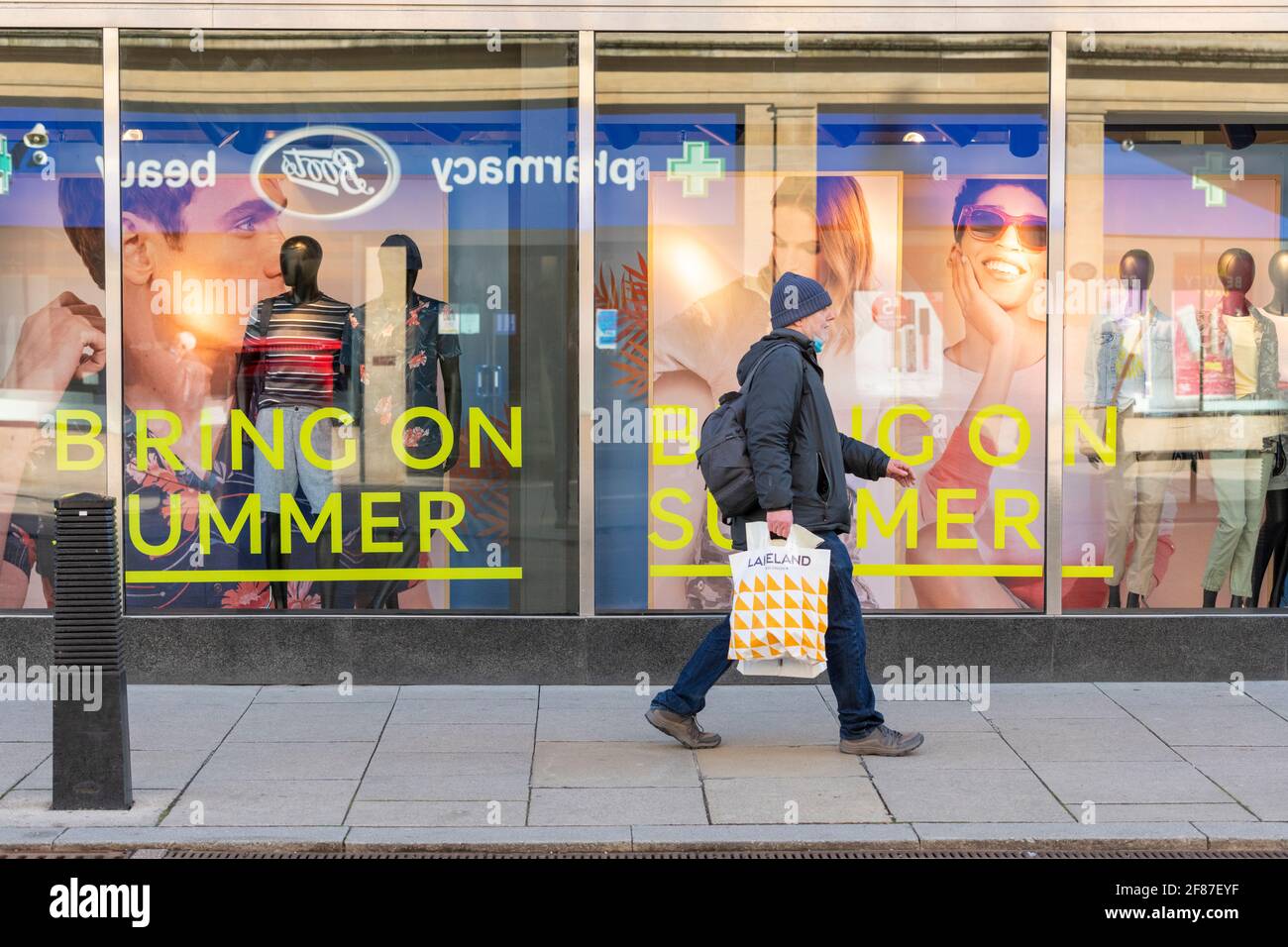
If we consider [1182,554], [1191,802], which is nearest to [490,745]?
[1191,802]

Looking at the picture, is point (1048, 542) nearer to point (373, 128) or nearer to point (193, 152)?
point (373, 128)

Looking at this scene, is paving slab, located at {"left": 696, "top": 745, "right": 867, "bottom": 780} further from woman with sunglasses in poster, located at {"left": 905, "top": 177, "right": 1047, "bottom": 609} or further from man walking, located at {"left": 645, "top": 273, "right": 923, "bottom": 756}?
woman with sunglasses in poster, located at {"left": 905, "top": 177, "right": 1047, "bottom": 609}

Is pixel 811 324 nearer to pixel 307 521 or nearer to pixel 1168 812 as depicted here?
pixel 1168 812

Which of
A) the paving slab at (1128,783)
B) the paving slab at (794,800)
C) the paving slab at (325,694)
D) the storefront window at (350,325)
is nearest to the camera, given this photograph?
the paving slab at (794,800)

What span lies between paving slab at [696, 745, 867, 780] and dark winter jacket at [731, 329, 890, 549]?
3.02ft

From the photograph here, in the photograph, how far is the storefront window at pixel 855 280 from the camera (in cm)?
827

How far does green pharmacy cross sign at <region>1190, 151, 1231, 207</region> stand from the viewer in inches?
335

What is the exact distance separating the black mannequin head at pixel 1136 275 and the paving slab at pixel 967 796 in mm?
3167

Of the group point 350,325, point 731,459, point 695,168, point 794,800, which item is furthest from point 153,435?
point 794,800

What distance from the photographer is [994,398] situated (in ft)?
27.6

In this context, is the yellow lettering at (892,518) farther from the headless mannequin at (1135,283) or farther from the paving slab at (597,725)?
the paving slab at (597,725)

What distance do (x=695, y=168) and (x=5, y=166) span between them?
3659mm

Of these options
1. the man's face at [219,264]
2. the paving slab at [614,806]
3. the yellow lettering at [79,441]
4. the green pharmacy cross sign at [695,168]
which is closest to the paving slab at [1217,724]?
the paving slab at [614,806]

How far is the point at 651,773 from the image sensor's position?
645 centimetres
